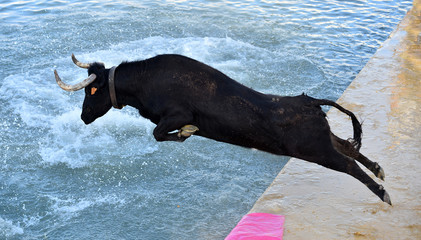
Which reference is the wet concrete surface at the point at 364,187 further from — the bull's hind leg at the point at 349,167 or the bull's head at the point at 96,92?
the bull's head at the point at 96,92

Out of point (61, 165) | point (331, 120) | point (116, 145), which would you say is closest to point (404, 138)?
point (331, 120)

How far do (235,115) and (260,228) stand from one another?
108cm

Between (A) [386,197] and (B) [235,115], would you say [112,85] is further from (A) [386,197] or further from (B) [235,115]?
(A) [386,197]

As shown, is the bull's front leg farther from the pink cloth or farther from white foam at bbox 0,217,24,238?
white foam at bbox 0,217,24,238

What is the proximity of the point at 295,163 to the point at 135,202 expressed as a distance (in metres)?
2.05

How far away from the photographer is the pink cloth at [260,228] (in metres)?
4.70

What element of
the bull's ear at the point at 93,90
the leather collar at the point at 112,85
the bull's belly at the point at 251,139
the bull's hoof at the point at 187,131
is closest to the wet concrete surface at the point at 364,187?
the bull's belly at the point at 251,139

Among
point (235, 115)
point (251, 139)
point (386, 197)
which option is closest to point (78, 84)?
point (235, 115)

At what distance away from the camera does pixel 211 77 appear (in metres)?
4.86

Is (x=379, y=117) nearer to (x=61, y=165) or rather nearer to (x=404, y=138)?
(x=404, y=138)

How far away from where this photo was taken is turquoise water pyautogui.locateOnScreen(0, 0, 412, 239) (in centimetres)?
634

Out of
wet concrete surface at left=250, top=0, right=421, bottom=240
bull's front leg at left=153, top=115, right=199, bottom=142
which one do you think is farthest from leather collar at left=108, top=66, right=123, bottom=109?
wet concrete surface at left=250, top=0, right=421, bottom=240

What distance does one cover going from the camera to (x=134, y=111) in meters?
8.95

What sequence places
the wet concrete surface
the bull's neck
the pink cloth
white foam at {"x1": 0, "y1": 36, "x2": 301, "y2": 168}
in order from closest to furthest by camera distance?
the pink cloth → the wet concrete surface → the bull's neck → white foam at {"x1": 0, "y1": 36, "x2": 301, "y2": 168}
